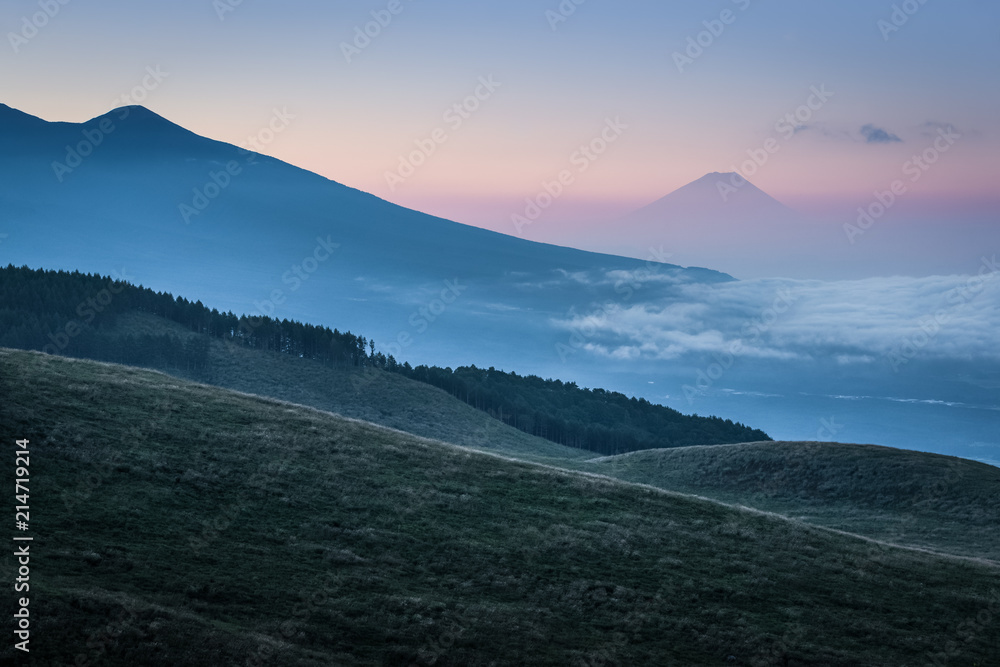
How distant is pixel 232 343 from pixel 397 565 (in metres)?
120

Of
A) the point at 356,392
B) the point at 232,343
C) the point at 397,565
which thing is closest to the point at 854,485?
the point at 397,565

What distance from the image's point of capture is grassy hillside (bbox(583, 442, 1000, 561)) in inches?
2053

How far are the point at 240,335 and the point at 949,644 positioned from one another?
430 ft

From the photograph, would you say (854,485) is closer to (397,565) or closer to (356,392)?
(397,565)

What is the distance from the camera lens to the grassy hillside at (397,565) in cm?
2095

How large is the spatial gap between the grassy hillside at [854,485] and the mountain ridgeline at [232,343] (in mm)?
76982

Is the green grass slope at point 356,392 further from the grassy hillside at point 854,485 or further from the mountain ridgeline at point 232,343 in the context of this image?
the grassy hillside at point 854,485

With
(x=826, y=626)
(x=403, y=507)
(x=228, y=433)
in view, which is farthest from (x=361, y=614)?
(x=228, y=433)

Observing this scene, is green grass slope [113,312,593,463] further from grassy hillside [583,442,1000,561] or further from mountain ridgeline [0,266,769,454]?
grassy hillside [583,442,1000,561]

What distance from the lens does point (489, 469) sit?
40.7 metres

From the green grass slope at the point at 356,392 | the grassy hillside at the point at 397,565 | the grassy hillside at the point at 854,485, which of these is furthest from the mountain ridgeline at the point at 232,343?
the grassy hillside at the point at 397,565

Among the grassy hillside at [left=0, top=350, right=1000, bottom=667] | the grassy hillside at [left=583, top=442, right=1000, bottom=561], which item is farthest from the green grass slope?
the grassy hillside at [left=0, top=350, right=1000, bottom=667]

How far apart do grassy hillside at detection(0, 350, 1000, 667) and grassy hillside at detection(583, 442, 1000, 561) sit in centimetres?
1575

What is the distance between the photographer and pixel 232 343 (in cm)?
13875
